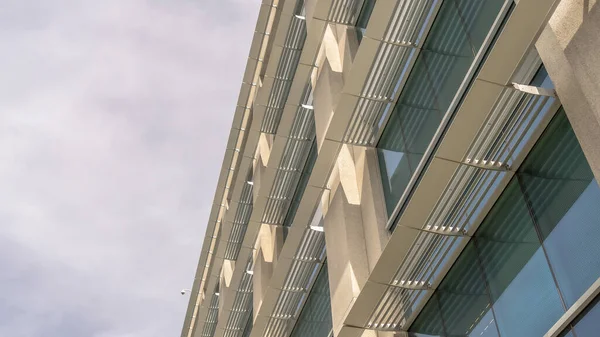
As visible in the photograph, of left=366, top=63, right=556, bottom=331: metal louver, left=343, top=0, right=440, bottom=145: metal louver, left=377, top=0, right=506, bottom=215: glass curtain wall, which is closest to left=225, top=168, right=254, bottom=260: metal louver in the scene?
left=343, top=0, right=440, bottom=145: metal louver

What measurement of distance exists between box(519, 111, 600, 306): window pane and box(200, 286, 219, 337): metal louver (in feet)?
70.1

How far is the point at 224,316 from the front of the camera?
2377cm

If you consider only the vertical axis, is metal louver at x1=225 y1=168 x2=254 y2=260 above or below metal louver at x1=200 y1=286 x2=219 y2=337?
above

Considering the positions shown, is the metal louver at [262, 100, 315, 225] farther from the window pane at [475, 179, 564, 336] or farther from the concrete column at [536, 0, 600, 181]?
the concrete column at [536, 0, 600, 181]

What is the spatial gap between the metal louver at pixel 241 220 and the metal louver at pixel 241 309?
2203mm

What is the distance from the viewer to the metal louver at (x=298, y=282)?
54.1ft

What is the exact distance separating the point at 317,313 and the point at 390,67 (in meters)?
6.24

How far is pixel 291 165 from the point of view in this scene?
63.1ft

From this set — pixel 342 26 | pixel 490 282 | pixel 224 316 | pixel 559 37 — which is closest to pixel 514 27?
pixel 559 37

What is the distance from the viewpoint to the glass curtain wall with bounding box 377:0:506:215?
1069cm

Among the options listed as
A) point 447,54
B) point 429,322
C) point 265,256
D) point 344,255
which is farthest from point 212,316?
point 447,54

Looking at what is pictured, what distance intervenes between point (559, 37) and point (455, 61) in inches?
131

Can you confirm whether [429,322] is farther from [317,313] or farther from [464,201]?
[317,313]

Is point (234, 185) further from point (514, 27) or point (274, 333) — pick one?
point (514, 27)
